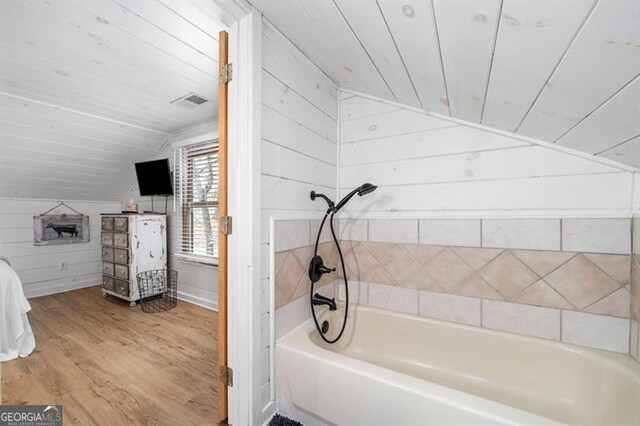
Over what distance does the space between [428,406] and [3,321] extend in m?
3.05

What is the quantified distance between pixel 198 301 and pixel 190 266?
1.48ft

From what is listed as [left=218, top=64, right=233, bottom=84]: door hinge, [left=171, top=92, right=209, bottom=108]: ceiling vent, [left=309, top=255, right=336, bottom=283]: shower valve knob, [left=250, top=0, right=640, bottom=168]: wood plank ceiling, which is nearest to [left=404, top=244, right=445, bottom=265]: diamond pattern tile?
[left=309, top=255, right=336, bottom=283]: shower valve knob

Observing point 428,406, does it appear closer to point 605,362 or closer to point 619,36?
point 605,362

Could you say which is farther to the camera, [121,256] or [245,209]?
[121,256]

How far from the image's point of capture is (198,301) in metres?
3.28

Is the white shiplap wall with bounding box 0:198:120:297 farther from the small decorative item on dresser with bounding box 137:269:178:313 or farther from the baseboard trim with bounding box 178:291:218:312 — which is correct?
the baseboard trim with bounding box 178:291:218:312

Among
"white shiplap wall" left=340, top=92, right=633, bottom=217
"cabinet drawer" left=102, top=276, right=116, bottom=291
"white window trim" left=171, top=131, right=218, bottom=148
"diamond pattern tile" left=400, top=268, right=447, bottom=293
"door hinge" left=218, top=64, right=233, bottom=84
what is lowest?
"cabinet drawer" left=102, top=276, right=116, bottom=291

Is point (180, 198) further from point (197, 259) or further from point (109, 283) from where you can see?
Result: point (109, 283)

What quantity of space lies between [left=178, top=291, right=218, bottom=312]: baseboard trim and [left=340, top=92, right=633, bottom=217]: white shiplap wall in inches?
85.6

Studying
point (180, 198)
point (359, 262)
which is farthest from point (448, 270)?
point (180, 198)

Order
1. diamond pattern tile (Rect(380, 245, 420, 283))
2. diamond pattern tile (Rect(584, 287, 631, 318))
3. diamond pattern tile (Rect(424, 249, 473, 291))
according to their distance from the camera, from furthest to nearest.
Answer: diamond pattern tile (Rect(380, 245, 420, 283))
diamond pattern tile (Rect(424, 249, 473, 291))
diamond pattern tile (Rect(584, 287, 631, 318))

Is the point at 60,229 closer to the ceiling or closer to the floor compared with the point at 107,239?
closer to the ceiling

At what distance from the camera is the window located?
319cm

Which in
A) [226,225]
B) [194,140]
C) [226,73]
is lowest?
[226,225]
